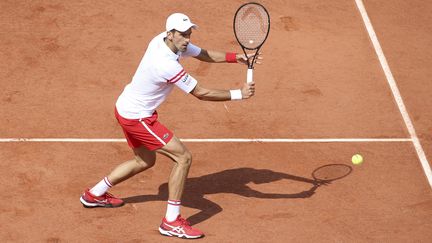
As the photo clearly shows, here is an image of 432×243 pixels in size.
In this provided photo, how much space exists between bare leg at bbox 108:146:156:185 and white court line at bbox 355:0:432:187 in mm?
3731

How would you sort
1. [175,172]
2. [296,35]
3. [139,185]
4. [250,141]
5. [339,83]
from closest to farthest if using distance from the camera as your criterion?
[175,172] → [139,185] → [250,141] → [339,83] → [296,35]

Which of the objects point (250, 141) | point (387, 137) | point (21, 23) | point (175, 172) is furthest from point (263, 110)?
point (21, 23)

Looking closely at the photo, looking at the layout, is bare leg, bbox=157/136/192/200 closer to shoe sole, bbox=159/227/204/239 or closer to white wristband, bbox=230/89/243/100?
shoe sole, bbox=159/227/204/239

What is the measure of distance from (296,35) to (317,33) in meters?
0.38

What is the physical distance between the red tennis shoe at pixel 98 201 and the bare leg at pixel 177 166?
0.99 metres

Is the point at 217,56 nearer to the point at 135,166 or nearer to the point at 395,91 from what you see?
the point at 135,166

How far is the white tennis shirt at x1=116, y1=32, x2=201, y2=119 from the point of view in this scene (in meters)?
11.2

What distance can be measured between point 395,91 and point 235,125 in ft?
8.87

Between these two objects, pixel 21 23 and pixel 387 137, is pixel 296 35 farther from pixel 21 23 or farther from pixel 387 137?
pixel 21 23

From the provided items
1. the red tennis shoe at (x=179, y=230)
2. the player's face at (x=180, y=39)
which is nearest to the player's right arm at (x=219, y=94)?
the player's face at (x=180, y=39)

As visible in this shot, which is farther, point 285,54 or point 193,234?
point 285,54

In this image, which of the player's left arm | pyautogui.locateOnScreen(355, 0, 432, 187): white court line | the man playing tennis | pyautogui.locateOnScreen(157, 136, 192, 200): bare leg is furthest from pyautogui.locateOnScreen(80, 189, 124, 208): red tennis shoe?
pyautogui.locateOnScreen(355, 0, 432, 187): white court line

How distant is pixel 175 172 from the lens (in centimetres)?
1149

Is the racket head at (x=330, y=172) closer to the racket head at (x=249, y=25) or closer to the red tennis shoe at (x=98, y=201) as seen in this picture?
the racket head at (x=249, y=25)
